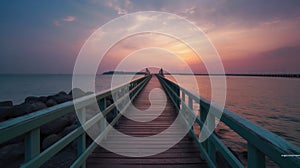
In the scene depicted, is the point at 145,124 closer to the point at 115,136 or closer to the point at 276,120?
the point at 115,136

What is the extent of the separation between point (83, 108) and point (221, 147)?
1.74 m

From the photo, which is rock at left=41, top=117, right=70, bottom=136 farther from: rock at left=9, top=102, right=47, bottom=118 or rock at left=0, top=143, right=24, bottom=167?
rock at left=9, top=102, right=47, bottom=118

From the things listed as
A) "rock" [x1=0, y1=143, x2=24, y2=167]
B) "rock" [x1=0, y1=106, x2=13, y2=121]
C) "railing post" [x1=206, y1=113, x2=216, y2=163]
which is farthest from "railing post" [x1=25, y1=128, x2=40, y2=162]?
"rock" [x1=0, y1=106, x2=13, y2=121]

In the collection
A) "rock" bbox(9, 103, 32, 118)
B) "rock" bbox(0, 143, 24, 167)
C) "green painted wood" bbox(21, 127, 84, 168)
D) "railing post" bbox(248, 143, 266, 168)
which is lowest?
"rock" bbox(0, 143, 24, 167)

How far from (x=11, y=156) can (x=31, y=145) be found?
4.55 meters

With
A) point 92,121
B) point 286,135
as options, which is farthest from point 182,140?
point 286,135

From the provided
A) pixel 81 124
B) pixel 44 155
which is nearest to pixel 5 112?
pixel 81 124

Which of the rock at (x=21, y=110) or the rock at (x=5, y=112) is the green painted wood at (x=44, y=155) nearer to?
the rock at (x=21, y=110)

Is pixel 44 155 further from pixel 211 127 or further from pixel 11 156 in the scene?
pixel 11 156

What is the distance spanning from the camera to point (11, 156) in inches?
203

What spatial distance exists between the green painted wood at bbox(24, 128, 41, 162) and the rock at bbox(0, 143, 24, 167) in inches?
159

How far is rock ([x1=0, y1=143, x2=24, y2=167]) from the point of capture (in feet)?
16.1

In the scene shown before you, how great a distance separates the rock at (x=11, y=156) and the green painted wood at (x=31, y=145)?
4.03 metres

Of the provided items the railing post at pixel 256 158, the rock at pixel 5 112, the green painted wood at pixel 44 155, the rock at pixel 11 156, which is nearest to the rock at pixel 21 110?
the rock at pixel 5 112
